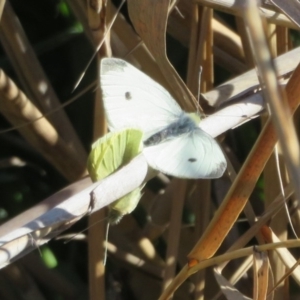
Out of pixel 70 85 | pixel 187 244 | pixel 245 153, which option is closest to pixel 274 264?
pixel 187 244

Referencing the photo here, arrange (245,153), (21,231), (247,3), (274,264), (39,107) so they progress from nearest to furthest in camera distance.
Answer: (247,3), (21,231), (274,264), (39,107), (245,153)

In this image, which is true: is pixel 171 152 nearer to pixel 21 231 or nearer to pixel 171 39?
pixel 21 231

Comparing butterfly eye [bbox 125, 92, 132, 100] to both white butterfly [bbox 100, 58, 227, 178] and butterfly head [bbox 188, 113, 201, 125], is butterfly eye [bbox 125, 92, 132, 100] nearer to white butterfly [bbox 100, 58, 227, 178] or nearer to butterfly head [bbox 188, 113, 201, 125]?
white butterfly [bbox 100, 58, 227, 178]

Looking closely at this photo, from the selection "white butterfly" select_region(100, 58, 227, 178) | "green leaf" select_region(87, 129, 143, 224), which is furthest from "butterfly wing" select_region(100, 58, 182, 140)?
"green leaf" select_region(87, 129, 143, 224)

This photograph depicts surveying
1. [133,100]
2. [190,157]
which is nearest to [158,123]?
[133,100]

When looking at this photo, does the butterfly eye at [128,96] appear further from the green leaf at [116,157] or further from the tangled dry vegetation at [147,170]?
the green leaf at [116,157]

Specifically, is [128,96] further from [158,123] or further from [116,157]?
[116,157]

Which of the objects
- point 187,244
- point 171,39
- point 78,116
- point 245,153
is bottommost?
point 187,244
